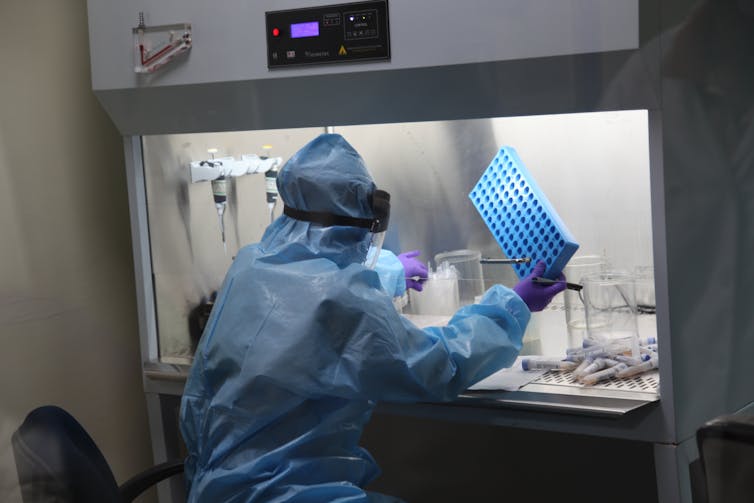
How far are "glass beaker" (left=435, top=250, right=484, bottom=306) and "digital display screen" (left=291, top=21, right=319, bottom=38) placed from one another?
77cm

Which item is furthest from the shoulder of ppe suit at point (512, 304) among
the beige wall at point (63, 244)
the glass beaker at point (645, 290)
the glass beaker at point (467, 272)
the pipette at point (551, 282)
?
the beige wall at point (63, 244)

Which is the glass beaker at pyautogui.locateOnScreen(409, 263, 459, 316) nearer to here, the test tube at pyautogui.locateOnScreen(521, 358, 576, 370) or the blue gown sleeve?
the test tube at pyautogui.locateOnScreen(521, 358, 576, 370)

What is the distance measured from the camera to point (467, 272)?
2.25 meters

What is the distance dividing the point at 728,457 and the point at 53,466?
98 centimetres

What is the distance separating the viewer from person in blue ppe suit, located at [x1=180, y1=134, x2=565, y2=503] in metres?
1.55

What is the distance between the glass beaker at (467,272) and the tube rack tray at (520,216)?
16 centimetres

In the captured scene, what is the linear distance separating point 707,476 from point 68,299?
170cm

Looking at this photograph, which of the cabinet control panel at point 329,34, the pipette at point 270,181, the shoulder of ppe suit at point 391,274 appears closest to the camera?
the cabinet control panel at point 329,34

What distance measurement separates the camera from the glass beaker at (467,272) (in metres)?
2.22

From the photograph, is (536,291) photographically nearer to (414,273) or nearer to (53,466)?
(414,273)

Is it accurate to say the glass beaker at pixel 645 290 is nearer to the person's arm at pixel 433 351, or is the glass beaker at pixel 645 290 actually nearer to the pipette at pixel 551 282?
the pipette at pixel 551 282

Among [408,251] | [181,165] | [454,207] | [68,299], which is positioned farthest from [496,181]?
[68,299]

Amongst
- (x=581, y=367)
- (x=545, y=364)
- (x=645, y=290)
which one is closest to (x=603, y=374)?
(x=581, y=367)

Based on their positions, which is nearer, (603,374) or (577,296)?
(603,374)
